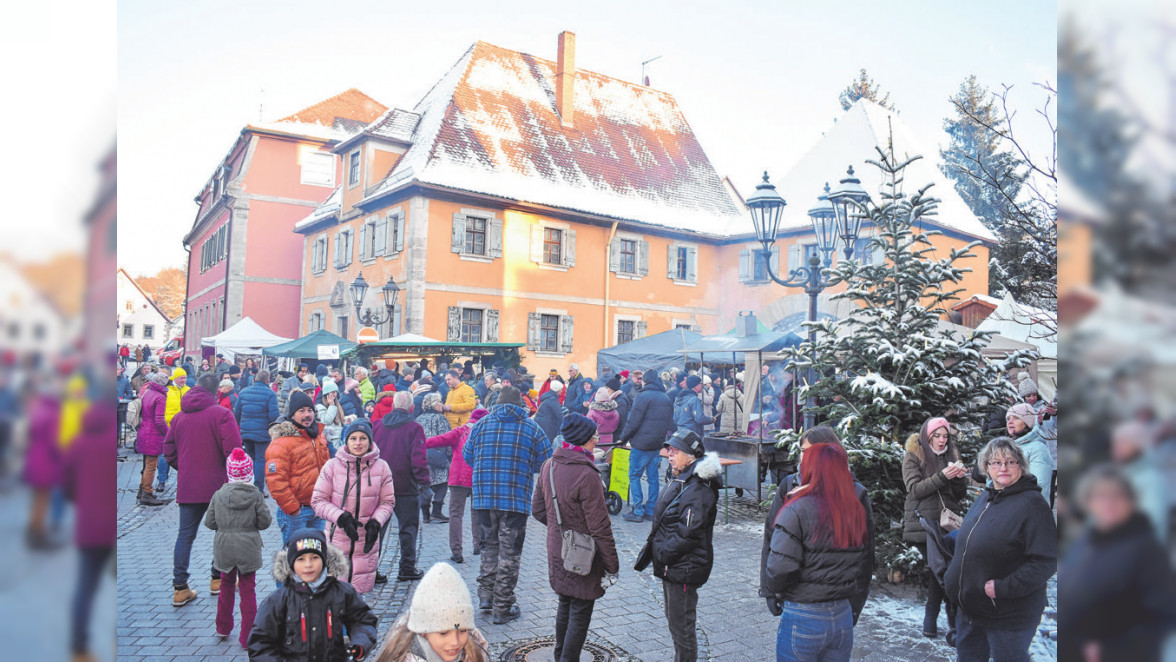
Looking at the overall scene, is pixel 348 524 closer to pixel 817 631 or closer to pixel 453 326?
pixel 817 631

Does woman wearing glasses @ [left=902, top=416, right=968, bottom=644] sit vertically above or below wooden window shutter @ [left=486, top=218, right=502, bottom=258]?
below

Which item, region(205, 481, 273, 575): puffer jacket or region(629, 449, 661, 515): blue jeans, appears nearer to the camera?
region(205, 481, 273, 575): puffer jacket

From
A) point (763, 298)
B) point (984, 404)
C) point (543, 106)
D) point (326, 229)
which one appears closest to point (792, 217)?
point (763, 298)

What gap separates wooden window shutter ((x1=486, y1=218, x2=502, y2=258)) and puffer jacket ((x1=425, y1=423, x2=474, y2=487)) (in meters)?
17.2

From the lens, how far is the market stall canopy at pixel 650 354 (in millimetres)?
18484

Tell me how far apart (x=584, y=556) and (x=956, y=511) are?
2775 mm

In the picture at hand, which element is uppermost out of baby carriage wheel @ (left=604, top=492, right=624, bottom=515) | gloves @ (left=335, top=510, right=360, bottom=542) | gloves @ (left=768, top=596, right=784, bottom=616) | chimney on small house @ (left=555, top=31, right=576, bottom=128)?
chimney on small house @ (left=555, top=31, right=576, bottom=128)

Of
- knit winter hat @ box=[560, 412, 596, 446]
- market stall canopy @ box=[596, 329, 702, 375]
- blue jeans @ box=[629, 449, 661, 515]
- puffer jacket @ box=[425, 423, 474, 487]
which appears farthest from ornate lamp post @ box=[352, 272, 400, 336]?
knit winter hat @ box=[560, 412, 596, 446]

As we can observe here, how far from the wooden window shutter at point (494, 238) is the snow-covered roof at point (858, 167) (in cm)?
1022

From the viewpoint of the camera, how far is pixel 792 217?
29.1 m

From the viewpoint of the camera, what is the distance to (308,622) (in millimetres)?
3645

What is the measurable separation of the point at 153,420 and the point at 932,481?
9.66 meters

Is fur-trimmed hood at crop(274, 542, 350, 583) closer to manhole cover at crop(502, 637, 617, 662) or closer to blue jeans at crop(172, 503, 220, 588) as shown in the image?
manhole cover at crop(502, 637, 617, 662)

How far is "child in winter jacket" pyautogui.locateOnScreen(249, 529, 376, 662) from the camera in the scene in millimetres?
3594
